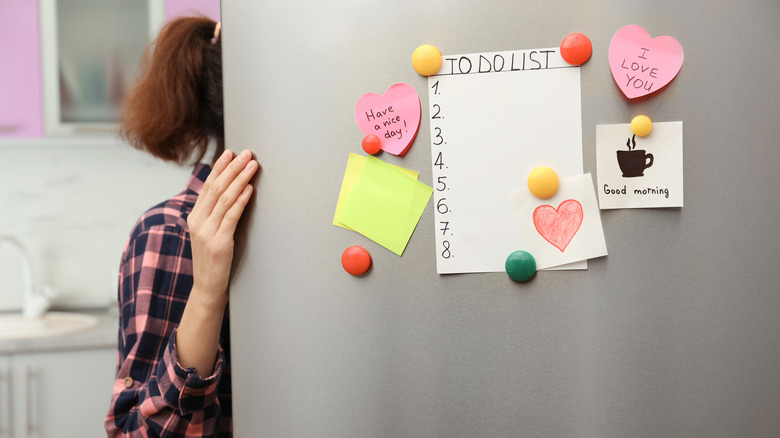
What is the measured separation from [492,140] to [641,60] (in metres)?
0.16

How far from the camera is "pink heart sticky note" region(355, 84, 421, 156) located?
583 millimetres

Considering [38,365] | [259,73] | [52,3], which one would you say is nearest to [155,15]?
[52,3]

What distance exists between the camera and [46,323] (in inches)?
77.2

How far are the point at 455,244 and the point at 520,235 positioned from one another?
0.06 meters

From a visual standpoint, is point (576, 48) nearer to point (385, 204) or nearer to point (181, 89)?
point (385, 204)

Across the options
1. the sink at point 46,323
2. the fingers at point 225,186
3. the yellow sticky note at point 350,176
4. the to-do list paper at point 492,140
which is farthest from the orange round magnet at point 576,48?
the sink at point 46,323

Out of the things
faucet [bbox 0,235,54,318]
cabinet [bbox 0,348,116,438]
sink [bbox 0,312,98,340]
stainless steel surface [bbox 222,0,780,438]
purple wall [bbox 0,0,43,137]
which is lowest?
cabinet [bbox 0,348,116,438]

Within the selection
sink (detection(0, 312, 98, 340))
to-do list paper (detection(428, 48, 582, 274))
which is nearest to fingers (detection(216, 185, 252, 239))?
to-do list paper (detection(428, 48, 582, 274))

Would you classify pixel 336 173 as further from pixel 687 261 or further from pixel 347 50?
pixel 687 261

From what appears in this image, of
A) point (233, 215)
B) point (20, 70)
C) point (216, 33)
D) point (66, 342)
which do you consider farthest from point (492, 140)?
point (20, 70)

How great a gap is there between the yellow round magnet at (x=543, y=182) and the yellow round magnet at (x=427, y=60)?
141mm

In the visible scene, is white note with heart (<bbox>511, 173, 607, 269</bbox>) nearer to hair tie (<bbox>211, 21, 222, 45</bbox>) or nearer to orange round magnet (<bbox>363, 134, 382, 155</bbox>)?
orange round magnet (<bbox>363, 134, 382, 155</bbox>)

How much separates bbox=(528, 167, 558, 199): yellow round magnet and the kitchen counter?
4.93 ft

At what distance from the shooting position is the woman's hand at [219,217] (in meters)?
0.62
